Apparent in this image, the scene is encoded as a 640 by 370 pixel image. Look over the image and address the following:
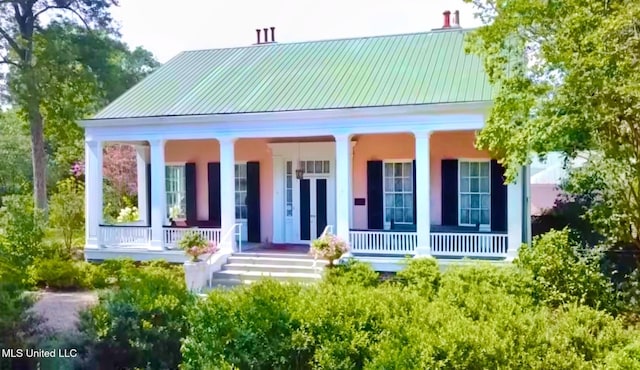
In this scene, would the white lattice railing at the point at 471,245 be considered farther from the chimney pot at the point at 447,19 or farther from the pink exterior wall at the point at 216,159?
the chimney pot at the point at 447,19

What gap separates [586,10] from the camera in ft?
28.9

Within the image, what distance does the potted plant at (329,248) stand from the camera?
1291 centimetres

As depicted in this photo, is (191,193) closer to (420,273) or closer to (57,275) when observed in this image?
(57,275)

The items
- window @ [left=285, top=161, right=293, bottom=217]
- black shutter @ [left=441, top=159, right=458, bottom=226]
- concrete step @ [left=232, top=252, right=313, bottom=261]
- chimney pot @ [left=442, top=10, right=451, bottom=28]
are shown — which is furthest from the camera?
chimney pot @ [left=442, top=10, right=451, bottom=28]

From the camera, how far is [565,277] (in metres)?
10.0

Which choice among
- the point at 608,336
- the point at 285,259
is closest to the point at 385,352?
the point at 608,336

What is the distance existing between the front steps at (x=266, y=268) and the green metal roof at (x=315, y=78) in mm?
3669

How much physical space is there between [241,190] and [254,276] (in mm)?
4269

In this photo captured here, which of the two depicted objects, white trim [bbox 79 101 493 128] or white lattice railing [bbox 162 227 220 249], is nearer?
white trim [bbox 79 101 493 128]

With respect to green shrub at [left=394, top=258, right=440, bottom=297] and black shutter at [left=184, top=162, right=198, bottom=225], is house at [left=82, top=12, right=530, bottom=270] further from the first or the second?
green shrub at [left=394, top=258, right=440, bottom=297]

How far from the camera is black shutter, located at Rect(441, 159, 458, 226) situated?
1516 centimetres

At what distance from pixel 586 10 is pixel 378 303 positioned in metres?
5.67

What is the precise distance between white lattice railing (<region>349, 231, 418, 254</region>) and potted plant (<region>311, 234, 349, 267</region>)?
1.05 meters

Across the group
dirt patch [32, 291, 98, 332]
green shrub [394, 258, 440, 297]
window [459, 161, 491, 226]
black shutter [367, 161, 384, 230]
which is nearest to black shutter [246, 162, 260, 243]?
black shutter [367, 161, 384, 230]
